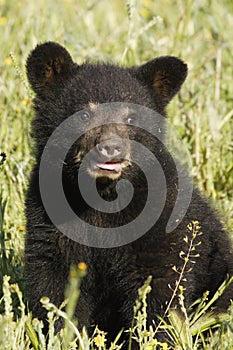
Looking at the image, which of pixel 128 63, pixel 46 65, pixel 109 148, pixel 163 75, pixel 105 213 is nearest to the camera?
pixel 109 148

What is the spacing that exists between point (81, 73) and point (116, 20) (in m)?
4.69

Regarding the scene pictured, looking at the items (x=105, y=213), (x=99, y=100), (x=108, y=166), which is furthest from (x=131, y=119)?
(x=105, y=213)

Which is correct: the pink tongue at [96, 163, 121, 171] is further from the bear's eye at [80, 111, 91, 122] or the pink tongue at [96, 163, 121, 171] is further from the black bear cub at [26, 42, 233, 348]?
the bear's eye at [80, 111, 91, 122]

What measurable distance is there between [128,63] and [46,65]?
8.43ft

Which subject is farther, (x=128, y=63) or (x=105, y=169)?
(x=128, y=63)

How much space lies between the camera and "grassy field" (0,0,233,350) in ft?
21.1

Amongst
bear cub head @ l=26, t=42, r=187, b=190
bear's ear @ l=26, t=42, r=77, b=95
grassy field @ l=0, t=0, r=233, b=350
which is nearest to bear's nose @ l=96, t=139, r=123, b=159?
bear cub head @ l=26, t=42, r=187, b=190

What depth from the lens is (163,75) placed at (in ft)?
17.8

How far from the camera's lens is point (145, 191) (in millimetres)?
4992

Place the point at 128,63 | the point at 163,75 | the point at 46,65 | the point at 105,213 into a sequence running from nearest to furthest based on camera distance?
1. the point at 105,213
2. the point at 46,65
3. the point at 163,75
4. the point at 128,63

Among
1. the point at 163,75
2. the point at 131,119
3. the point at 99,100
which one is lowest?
the point at 131,119

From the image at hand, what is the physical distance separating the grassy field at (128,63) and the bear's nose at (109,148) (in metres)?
0.57

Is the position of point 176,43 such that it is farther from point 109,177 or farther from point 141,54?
point 109,177

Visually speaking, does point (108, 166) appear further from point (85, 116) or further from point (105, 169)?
point (85, 116)
